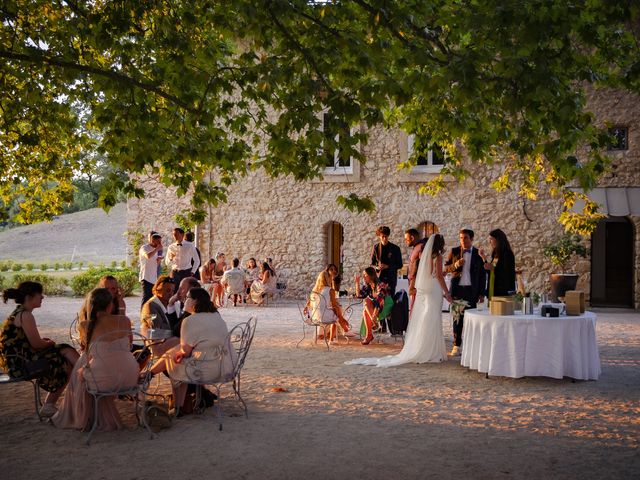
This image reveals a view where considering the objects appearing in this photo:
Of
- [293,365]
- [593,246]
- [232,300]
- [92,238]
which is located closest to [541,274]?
[593,246]

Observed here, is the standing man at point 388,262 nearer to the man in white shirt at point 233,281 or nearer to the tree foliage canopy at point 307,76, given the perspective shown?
the tree foliage canopy at point 307,76

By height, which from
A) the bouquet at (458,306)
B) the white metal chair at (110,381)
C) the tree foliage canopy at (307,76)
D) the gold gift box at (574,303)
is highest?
the tree foliage canopy at (307,76)

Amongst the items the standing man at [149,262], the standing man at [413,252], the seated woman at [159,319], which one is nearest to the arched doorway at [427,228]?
the standing man at [149,262]

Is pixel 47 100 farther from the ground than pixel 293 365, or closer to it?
farther from the ground

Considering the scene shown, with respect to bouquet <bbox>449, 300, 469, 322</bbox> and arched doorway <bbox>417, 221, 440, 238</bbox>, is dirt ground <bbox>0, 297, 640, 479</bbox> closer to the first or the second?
bouquet <bbox>449, 300, 469, 322</bbox>

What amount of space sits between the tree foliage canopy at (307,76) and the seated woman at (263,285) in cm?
831

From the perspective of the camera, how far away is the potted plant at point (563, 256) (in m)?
16.9

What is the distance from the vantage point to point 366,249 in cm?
1892

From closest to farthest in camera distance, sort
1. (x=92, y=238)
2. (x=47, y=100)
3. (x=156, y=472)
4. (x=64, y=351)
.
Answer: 1. (x=156, y=472)
2. (x=64, y=351)
3. (x=47, y=100)
4. (x=92, y=238)

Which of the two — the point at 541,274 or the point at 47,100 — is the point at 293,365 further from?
the point at 541,274

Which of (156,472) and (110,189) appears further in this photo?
(110,189)

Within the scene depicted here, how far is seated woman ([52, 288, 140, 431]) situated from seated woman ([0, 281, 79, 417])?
14.2 inches

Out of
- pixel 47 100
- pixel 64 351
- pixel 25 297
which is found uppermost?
pixel 47 100

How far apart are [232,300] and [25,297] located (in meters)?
12.6
